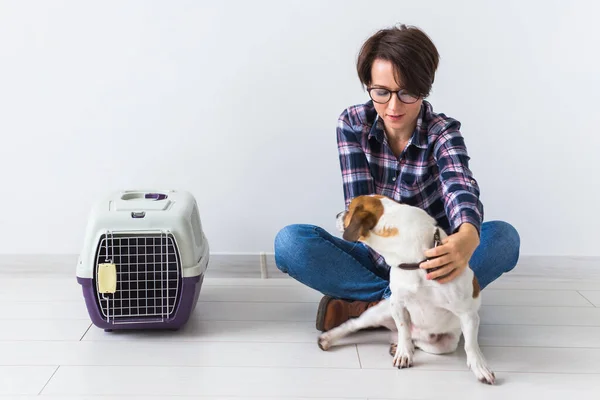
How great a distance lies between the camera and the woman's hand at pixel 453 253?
1.59m

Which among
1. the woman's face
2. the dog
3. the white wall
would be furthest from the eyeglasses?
the white wall

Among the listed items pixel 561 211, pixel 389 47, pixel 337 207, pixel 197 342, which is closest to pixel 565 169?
pixel 561 211

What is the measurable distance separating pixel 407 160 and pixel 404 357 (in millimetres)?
495

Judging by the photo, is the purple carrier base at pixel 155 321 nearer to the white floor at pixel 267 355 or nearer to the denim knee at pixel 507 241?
the white floor at pixel 267 355

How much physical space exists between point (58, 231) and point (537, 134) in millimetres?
1574

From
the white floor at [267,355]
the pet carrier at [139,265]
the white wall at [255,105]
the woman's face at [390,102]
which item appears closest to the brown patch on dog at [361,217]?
the woman's face at [390,102]

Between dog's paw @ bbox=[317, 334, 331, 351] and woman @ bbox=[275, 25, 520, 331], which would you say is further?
dog's paw @ bbox=[317, 334, 331, 351]

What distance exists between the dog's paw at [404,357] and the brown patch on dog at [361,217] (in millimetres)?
311

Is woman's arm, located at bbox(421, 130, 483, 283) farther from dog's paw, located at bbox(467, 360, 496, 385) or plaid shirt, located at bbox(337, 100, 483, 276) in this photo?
dog's paw, located at bbox(467, 360, 496, 385)

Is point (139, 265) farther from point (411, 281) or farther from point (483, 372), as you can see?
point (483, 372)

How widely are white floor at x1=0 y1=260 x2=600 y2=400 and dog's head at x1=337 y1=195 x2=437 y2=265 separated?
0.30 meters

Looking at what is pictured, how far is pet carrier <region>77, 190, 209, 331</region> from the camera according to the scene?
73.0 inches

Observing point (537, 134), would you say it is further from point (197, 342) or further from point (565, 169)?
point (197, 342)

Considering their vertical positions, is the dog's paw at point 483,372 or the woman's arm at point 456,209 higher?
the woman's arm at point 456,209
